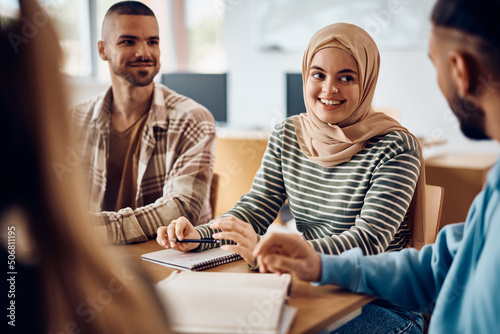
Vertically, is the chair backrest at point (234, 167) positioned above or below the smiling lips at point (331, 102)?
below

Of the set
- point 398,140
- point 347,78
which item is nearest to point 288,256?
point 398,140

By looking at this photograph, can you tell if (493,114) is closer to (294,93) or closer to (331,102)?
(331,102)

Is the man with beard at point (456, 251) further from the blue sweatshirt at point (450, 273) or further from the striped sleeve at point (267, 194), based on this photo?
the striped sleeve at point (267, 194)

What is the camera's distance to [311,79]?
139 cm

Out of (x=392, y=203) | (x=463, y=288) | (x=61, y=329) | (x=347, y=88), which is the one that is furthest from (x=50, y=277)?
(x=347, y=88)

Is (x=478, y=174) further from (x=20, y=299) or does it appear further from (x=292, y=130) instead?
(x=20, y=299)

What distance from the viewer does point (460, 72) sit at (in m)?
0.79

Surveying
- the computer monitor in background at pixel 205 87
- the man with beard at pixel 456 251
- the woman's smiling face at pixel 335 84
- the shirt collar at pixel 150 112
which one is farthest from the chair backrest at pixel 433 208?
the computer monitor in background at pixel 205 87

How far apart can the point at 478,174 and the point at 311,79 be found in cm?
120

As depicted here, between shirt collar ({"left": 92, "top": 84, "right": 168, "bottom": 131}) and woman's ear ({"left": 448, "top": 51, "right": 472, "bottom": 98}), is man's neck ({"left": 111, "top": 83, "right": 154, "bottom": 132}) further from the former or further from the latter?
woman's ear ({"left": 448, "top": 51, "right": 472, "bottom": 98})

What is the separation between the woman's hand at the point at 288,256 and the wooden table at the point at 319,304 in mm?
31

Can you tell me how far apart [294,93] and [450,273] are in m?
2.75

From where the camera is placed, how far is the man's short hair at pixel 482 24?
2.42ft

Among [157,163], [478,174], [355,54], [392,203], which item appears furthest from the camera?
[478,174]
